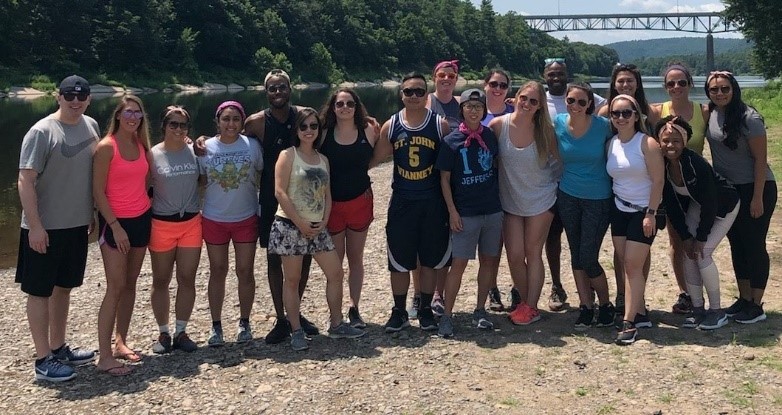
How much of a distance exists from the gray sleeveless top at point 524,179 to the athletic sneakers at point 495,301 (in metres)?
1.44

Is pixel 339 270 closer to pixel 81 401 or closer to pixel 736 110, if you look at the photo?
pixel 81 401

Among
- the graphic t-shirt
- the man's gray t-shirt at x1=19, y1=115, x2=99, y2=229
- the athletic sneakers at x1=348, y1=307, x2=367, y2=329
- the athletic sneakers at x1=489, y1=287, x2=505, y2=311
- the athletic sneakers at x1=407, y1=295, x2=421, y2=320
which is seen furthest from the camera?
the athletic sneakers at x1=489, y1=287, x2=505, y2=311

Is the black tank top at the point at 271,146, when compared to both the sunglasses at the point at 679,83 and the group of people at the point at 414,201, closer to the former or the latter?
the group of people at the point at 414,201

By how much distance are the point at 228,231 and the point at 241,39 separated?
9875cm

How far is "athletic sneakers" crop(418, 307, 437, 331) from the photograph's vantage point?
7250 mm

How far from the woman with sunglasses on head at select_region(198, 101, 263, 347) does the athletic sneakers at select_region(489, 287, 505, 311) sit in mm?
2835

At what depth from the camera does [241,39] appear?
3962 inches

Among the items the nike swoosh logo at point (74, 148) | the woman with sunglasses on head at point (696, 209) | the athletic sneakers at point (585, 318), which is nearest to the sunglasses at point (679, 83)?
the woman with sunglasses on head at point (696, 209)

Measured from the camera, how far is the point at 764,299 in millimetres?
7820

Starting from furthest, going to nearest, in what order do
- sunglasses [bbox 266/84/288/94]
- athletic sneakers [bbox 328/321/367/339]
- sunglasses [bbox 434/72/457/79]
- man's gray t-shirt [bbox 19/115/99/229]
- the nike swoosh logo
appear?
sunglasses [bbox 434/72/457/79]
athletic sneakers [bbox 328/321/367/339]
sunglasses [bbox 266/84/288/94]
the nike swoosh logo
man's gray t-shirt [bbox 19/115/99/229]

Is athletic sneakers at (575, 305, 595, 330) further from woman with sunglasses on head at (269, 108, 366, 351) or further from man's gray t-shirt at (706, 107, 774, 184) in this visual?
woman with sunglasses on head at (269, 108, 366, 351)

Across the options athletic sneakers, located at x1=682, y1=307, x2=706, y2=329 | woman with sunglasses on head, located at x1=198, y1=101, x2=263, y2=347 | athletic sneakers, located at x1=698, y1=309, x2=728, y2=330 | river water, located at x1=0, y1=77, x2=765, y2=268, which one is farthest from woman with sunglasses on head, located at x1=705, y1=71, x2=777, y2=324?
woman with sunglasses on head, located at x1=198, y1=101, x2=263, y2=347

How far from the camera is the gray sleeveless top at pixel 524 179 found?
22.8 feet

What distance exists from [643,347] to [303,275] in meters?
3.37
